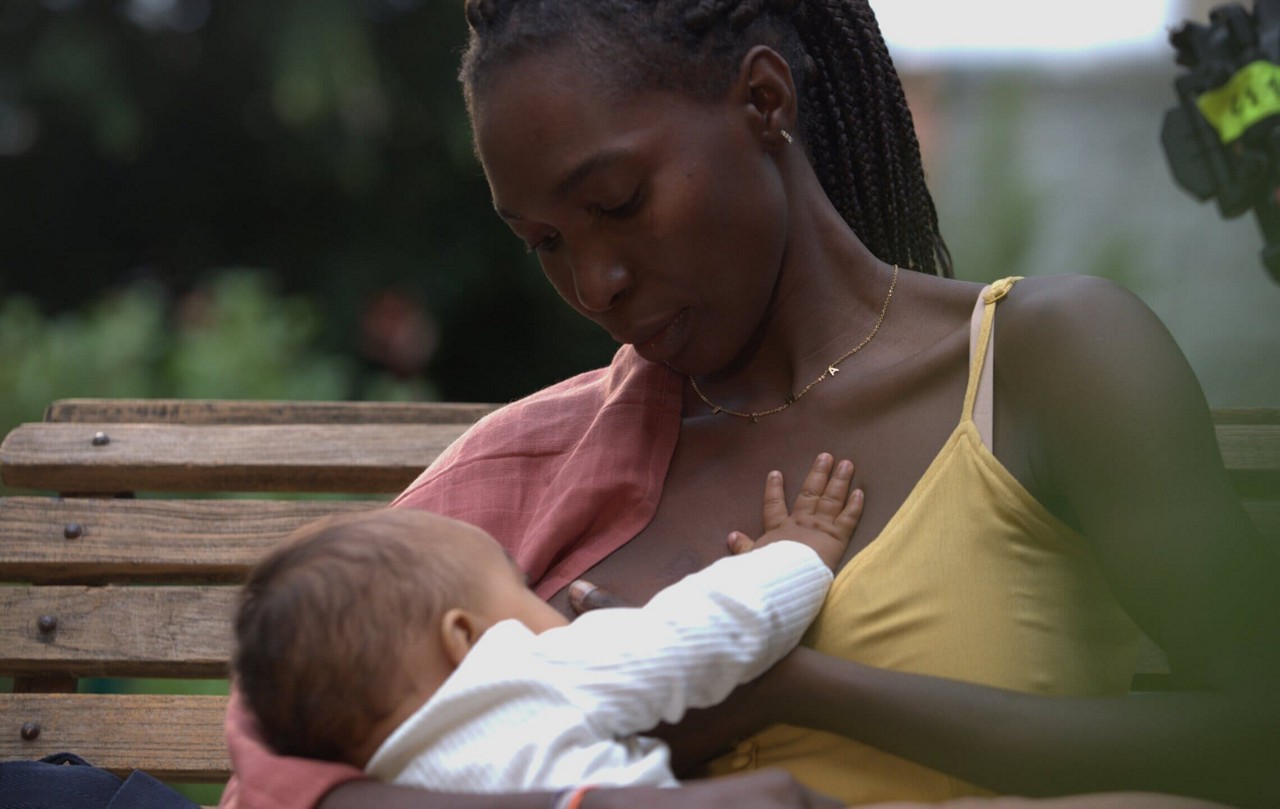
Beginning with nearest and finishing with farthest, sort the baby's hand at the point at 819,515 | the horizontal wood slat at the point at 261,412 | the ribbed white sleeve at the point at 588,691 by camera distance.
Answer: the ribbed white sleeve at the point at 588,691 → the baby's hand at the point at 819,515 → the horizontal wood slat at the point at 261,412

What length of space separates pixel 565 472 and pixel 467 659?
547 millimetres

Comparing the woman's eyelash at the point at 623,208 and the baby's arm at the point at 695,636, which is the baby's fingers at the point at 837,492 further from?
the woman's eyelash at the point at 623,208

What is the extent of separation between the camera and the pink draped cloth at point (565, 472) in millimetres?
2084

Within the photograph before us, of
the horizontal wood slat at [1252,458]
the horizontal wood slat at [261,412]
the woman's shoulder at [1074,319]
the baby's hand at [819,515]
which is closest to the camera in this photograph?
the woman's shoulder at [1074,319]

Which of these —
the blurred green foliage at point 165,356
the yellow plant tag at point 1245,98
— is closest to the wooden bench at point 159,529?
the yellow plant tag at point 1245,98

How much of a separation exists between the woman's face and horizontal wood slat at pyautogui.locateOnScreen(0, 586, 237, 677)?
4.07 feet

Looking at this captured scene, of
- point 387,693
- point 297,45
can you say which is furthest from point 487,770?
point 297,45

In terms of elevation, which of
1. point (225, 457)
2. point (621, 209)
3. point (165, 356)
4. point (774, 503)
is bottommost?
point (165, 356)

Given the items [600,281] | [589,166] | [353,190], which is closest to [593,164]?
[589,166]

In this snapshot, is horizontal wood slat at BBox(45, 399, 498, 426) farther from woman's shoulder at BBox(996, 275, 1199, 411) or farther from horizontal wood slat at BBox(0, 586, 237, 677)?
woman's shoulder at BBox(996, 275, 1199, 411)

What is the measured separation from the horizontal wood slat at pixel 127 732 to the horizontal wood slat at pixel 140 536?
263mm

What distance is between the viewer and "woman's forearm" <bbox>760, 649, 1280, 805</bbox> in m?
1.66

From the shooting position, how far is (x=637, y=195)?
1871mm

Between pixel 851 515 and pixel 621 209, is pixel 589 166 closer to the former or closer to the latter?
pixel 621 209
